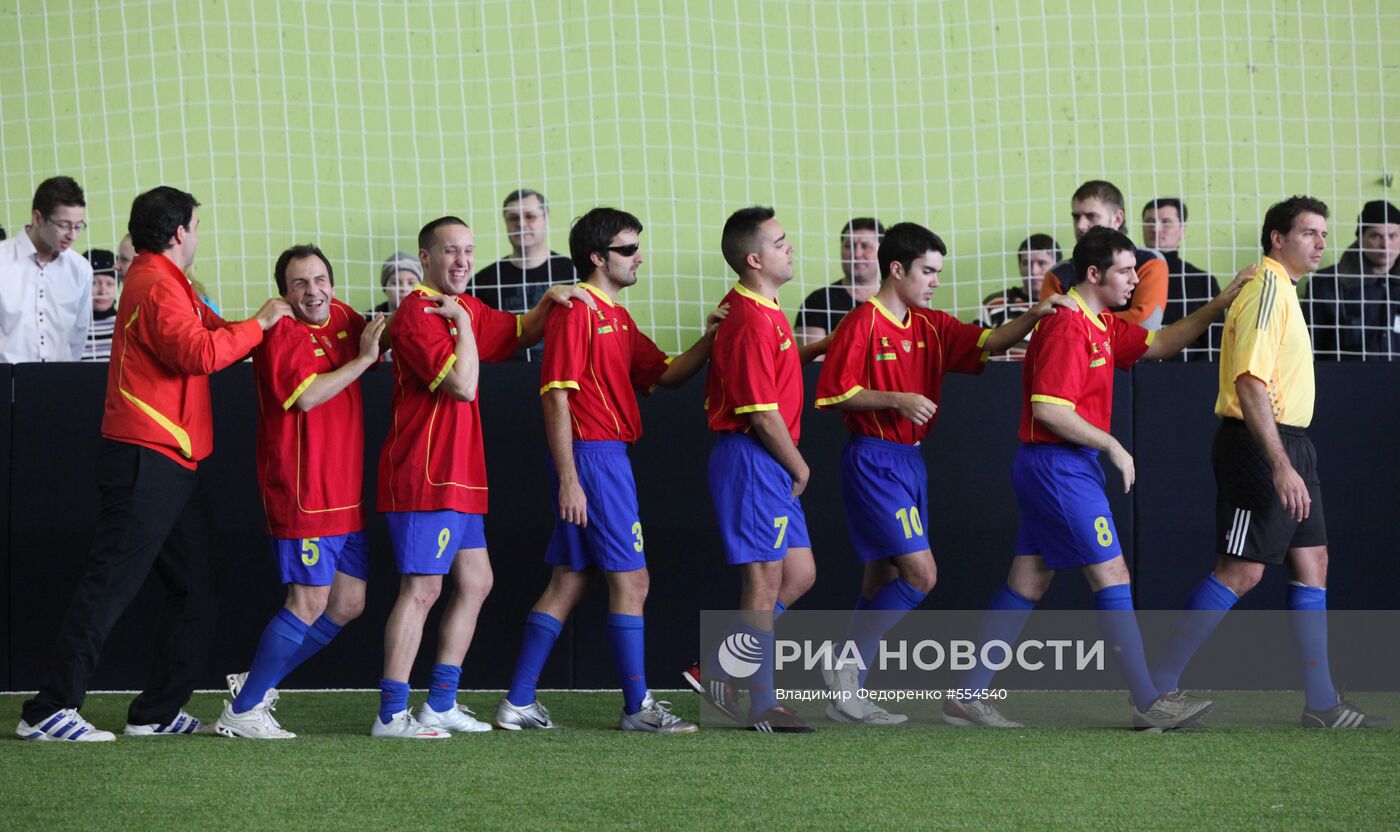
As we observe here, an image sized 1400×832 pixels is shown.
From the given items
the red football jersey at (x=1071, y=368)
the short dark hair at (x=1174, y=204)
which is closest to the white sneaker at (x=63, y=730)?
the red football jersey at (x=1071, y=368)

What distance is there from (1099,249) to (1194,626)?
51.9 inches

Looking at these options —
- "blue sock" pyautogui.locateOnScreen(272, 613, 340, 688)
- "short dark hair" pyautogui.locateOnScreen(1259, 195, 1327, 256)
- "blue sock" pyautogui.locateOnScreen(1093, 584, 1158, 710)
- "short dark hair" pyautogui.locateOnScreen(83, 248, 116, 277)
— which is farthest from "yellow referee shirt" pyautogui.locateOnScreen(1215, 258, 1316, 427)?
"short dark hair" pyautogui.locateOnScreen(83, 248, 116, 277)

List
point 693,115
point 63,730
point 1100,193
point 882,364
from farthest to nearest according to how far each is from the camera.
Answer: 1. point 693,115
2. point 1100,193
3. point 882,364
4. point 63,730

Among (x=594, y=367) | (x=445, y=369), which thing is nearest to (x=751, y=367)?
(x=594, y=367)

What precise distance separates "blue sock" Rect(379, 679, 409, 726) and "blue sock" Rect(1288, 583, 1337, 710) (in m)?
3.02

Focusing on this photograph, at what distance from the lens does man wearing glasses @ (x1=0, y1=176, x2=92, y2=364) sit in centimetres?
668

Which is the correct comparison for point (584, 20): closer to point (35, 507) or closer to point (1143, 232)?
point (1143, 232)

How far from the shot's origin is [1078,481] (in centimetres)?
519

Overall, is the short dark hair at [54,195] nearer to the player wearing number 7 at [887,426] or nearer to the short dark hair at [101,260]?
the short dark hair at [101,260]

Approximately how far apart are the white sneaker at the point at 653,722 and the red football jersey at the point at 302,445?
44.6 inches

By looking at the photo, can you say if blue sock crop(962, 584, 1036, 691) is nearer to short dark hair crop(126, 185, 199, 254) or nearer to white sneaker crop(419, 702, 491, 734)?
white sneaker crop(419, 702, 491, 734)

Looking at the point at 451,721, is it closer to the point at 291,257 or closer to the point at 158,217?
the point at 291,257

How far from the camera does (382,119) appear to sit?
8680 mm

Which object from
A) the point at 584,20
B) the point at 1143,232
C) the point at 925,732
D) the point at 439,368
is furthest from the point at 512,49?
the point at 925,732
